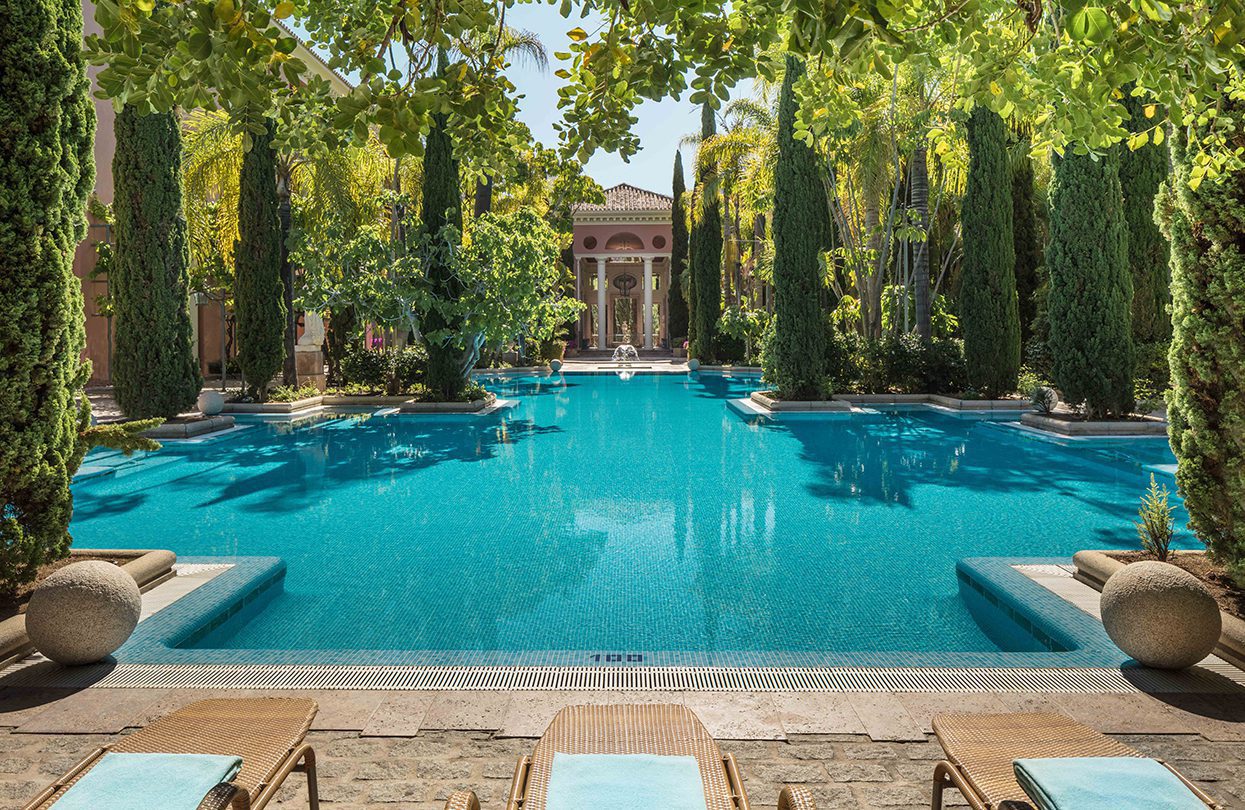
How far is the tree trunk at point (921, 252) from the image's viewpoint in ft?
61.2

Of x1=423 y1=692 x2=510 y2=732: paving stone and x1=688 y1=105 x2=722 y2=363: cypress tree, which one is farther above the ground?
x1=688 y1=105 x2=722 y2=363: cypress tree

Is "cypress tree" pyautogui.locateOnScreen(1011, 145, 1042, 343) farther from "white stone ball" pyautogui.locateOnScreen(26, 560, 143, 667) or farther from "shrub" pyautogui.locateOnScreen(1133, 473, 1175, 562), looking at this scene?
"white stone ball" pyautogui.locateOnScreen(26, 560, 143, 667)

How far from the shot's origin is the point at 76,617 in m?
4.14

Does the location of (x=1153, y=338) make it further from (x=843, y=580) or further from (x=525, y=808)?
(x=525, y=808)

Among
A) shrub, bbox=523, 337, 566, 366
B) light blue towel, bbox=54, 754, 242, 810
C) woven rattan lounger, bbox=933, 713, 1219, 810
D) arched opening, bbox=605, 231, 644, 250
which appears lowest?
woven rattan lounger, bbox=933, 713, 1219, 810

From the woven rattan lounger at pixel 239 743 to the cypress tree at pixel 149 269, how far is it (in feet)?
43.0

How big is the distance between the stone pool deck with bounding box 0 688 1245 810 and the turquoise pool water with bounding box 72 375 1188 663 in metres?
1.05

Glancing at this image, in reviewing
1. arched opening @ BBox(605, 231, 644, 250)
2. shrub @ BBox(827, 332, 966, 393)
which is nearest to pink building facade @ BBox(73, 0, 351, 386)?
shrub @ BBox(827, 332, 966, 393)

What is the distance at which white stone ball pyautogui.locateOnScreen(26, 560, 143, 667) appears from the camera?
4137 millimetres

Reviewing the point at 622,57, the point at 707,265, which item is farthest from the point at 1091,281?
the point at 707,265

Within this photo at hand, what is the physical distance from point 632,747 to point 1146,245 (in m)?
16.7

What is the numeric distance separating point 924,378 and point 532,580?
14.6 m

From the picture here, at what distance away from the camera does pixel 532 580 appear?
259 inches

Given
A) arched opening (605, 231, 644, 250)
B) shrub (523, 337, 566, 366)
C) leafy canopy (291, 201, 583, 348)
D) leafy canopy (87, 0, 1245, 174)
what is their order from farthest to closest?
arched opening (605, 231, 644, 250)
shrub (523, 337, 566, 366)
leafy canopy (291, 201, 583, 348)
leafy canopy (87, 0, 1245, 174)
